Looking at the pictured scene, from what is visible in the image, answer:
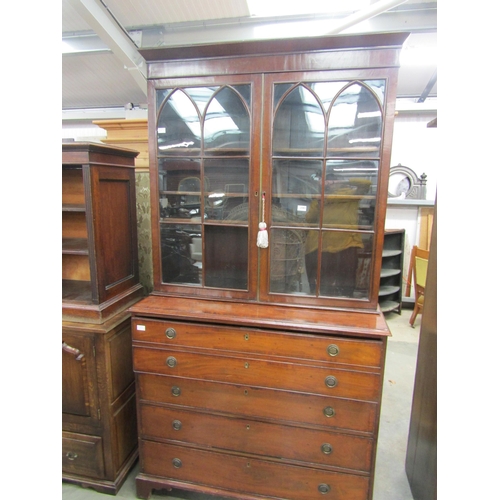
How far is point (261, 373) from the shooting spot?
1277 millimetres

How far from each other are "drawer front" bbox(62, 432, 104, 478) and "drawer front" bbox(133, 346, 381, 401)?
49cm

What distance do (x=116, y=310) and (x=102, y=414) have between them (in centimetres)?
50

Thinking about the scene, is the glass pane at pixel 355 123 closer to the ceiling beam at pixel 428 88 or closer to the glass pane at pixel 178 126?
the glass pane at pixel 178 126

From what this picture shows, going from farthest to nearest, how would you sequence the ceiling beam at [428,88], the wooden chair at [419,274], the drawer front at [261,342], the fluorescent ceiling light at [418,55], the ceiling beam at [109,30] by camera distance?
the ceiling beam at [428,88]
the wooden chair at [419,274]
the fluorescent ceiling light at [418,55]
the ceiling beam at [109,30]
the drawer front at [261,342]

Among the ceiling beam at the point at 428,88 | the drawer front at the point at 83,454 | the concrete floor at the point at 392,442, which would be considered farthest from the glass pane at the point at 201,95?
the ceiling beam at the point at 428,88

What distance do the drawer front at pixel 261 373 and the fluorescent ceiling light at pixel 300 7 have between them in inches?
96.3

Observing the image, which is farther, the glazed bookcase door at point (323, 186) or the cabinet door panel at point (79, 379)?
the cabinet door panel at point (79, 379)

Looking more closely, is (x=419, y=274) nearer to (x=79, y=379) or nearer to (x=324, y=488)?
(x=324, y=488)

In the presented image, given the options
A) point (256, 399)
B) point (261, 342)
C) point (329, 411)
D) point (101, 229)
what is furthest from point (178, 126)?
point (329, 411)

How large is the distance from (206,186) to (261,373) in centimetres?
89

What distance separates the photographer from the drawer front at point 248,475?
1285 mm

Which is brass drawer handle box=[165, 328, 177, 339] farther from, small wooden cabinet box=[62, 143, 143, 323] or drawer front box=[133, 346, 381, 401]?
small wooden cabinet box=[62, 143, 143, 323]

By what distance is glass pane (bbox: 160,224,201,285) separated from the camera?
1489 mm

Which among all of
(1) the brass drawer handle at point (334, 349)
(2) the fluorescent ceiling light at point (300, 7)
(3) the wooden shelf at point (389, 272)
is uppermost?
(2) the fluorescent ceiling light at point (300, 7)
